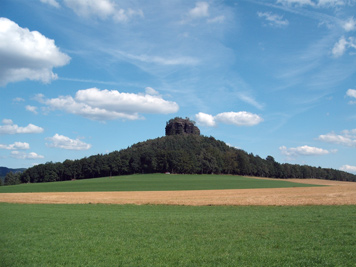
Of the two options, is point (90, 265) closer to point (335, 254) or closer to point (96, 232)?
point (96, 232)

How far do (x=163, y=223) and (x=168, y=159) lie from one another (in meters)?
116

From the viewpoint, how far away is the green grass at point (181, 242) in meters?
11.1

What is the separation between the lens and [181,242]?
46.0ft

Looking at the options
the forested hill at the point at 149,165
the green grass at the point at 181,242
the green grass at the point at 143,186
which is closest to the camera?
the green grass at the point at 181,242

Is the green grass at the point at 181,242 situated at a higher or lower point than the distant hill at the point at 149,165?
lower

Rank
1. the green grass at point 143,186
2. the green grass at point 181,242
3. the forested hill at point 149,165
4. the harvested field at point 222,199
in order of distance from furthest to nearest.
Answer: the forested hill at point 149,165 → the green grass at point 143,186 → the harvested field at point 222,199 → the green grass at point 181,242

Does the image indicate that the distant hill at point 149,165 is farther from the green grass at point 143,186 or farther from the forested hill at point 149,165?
the green grass at point 143,186

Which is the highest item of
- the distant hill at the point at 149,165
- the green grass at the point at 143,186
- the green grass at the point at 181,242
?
the distant hill at the point at 149,165

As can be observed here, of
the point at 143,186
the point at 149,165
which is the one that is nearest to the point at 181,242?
the point at 143,186

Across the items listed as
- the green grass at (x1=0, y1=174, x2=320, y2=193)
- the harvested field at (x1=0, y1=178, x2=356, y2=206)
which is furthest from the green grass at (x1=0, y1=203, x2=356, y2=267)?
the green grass at (x1=0, y1=174, x2=320, y2=193)

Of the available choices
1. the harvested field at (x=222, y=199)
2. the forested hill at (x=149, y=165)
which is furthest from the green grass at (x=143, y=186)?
the forested hill at (x=149, y=165)

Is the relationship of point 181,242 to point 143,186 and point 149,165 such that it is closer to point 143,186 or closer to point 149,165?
point 143,186

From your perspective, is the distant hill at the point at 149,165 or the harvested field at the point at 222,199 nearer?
the harvested field at the point at 222,199

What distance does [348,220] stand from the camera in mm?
18734
